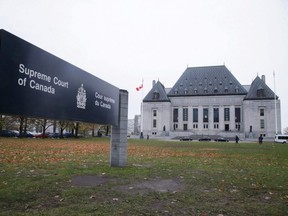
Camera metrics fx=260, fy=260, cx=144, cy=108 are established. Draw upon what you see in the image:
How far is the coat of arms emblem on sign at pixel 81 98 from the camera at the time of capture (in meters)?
8.95

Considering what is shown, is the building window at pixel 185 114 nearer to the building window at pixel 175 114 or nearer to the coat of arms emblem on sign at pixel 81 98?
the building window at pixel 175 114

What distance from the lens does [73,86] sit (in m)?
8.51

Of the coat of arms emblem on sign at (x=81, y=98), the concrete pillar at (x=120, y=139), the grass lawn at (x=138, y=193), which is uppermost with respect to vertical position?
the coat of arms emblem on sign at (x=81, y=98)

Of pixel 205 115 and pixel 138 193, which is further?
pixel 205 115

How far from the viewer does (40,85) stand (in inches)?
265

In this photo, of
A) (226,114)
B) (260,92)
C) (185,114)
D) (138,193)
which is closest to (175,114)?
(185,114)

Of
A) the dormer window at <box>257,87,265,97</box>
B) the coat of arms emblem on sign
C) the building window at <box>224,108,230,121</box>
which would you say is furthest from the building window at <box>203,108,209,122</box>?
the coat of arms emblem on sign

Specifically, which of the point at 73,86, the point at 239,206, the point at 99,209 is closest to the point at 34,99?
the point at 73,86

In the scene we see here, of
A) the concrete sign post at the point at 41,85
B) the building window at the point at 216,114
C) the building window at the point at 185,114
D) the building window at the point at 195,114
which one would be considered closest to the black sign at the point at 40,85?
the concrete sign post at the point at 41,85

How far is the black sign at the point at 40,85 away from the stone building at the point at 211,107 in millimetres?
79641

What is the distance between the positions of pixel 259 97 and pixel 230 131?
48.3 feet

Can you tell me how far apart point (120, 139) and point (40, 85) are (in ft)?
19.3

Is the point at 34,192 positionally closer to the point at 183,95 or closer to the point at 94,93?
the point at 94,93

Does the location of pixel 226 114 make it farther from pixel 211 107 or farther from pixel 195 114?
pixel 195 114
